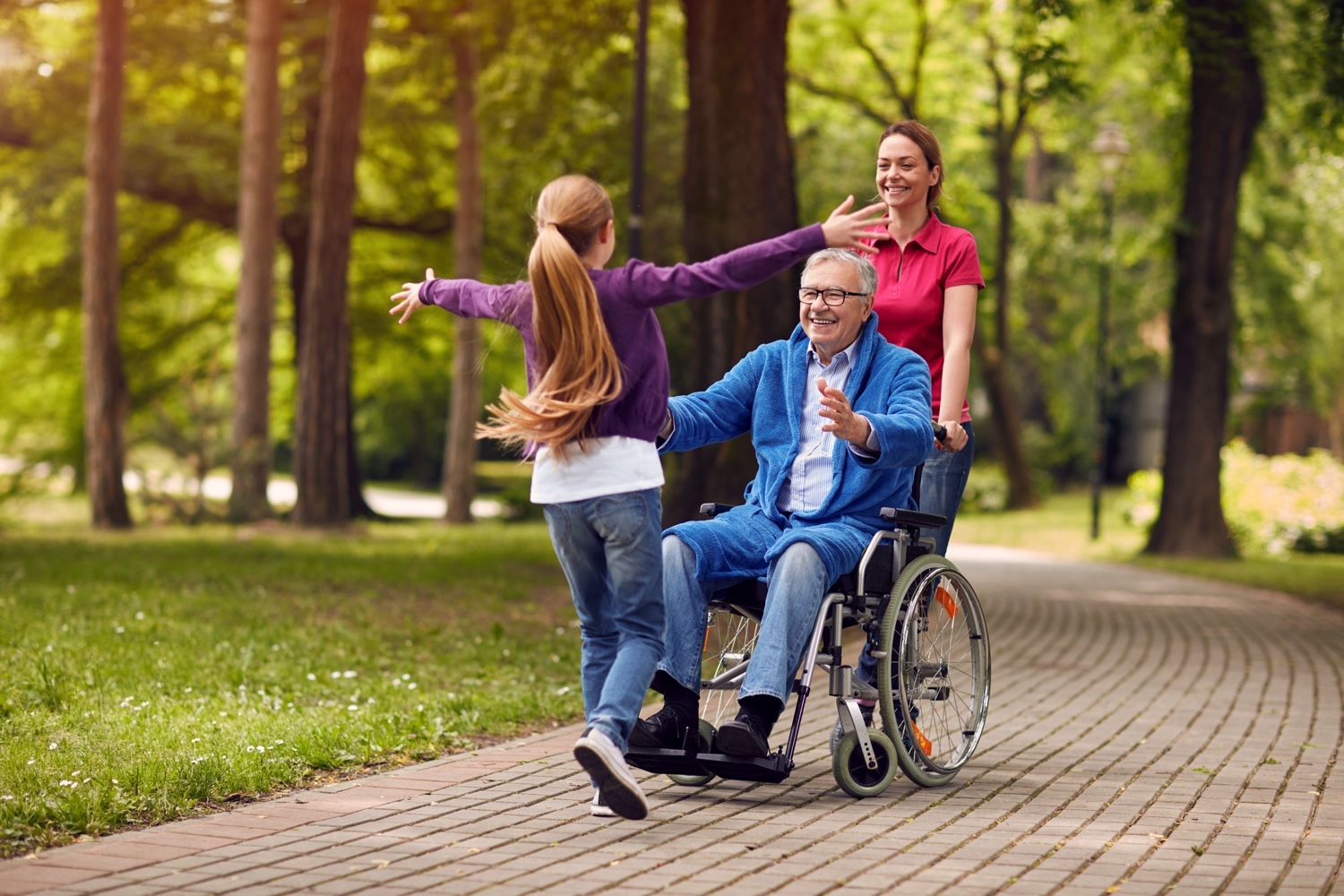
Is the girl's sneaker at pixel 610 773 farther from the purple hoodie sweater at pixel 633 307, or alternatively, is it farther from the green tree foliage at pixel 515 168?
the green tree foliage at pixel 515 168

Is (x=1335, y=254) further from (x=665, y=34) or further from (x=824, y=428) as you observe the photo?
(x=824, y=428)

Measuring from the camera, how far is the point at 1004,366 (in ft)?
96.4

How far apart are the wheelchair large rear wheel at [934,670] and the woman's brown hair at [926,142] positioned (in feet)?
4.46

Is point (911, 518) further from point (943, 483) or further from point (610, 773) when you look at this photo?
point (610, 773)

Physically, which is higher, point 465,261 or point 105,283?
point 465,261

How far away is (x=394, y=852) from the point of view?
14.4ft

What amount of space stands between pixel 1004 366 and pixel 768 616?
25119 mm

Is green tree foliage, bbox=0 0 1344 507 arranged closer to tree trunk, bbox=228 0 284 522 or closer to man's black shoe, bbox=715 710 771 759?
tree trunk, bbox=228 0 284 522

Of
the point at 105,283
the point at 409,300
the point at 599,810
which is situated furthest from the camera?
the point at 105,283

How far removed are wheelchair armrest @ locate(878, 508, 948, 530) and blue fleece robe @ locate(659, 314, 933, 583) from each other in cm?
11

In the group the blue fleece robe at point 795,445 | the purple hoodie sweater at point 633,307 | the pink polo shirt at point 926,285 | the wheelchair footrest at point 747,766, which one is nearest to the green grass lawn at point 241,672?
the wheelchair footrest at point 747,766

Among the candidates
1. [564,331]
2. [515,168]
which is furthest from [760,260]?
[515,168]

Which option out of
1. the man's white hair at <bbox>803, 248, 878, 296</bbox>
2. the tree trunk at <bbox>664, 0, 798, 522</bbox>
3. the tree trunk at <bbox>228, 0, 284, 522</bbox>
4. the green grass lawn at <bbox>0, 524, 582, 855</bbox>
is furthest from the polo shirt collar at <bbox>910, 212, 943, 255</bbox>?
the tree trunk at <bbox>228, 0, 284, 522</bbox>

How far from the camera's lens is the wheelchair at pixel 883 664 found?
16.6 ft
